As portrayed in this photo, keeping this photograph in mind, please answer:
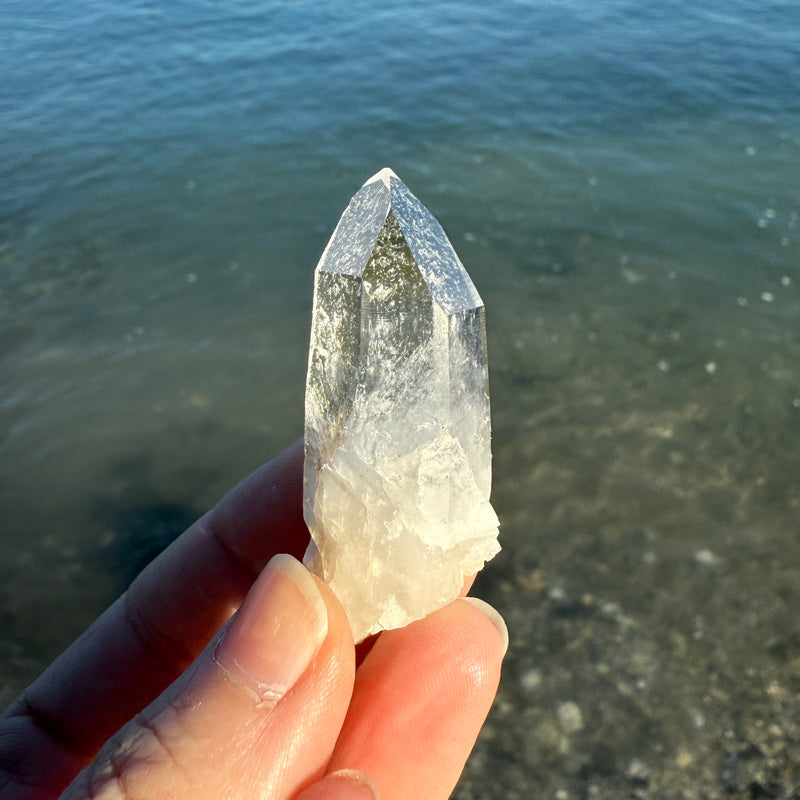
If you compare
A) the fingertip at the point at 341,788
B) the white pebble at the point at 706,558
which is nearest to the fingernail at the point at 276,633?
the fingertip at the point at 341,788

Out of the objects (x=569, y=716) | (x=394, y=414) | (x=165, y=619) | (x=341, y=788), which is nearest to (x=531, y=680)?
(x=569, y=716)

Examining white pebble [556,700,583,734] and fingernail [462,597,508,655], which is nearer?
fingernail [462,597,508,655]

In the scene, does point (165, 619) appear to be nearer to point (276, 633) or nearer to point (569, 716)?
point (276, 633)

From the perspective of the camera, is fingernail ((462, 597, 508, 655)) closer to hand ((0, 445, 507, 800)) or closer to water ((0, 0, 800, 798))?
hand ((0, 445, 507, 800))

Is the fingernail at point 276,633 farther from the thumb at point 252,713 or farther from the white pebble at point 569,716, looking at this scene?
the white pebble at point 569,716

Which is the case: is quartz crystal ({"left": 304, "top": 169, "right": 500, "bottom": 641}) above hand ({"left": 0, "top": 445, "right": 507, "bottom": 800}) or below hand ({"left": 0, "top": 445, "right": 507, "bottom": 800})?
above

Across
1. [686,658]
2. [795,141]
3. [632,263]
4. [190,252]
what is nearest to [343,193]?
[190,252]

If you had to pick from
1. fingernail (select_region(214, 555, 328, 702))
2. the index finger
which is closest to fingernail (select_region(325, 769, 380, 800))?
fingernail (select_region(214, 555, 328, 702))
